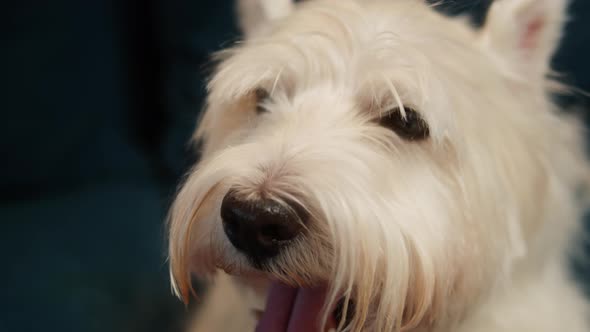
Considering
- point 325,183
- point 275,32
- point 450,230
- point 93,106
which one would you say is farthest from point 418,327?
point 93,106

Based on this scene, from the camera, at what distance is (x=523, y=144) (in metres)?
0.80

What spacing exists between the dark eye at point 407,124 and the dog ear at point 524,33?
0.57 feet

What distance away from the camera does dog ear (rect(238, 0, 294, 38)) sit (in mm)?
964

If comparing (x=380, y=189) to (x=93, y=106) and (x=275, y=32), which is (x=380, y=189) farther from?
(x=93, y=106)

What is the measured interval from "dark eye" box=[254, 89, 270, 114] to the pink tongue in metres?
0.26

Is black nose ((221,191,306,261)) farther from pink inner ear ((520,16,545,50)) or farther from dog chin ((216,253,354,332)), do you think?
pink inner ear ((520,16,545,50))

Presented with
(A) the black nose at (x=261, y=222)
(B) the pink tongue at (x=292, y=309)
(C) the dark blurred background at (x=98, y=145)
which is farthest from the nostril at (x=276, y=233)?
(C) the dark blurred background at (x=98, y=145)

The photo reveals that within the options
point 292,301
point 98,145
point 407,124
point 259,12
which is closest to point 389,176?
point 407,124

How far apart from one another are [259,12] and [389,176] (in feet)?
1.38

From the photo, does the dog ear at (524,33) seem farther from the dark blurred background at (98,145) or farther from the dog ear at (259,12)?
the dark blurred background at (98,145)

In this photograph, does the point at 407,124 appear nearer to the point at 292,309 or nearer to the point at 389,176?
the point at 389,176

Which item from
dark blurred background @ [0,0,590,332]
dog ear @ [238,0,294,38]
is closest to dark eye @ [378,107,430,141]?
dog ear @ [238,0,294,38]

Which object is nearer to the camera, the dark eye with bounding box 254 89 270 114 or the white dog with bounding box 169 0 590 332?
the white dog with bounding box 169 0 590 332

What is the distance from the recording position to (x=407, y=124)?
2.55 ft
